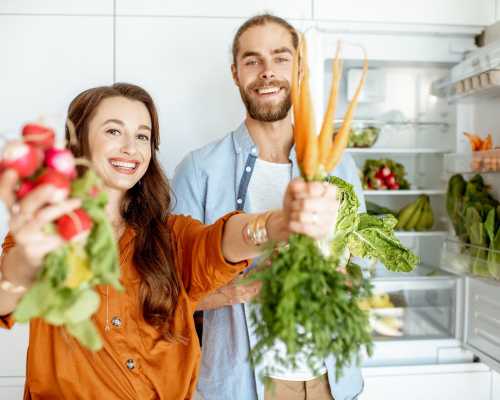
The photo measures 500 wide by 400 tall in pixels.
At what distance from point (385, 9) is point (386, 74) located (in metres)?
0.45

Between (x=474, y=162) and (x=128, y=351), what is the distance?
4.96ft

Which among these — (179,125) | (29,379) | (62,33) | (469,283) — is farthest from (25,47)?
(469,283)

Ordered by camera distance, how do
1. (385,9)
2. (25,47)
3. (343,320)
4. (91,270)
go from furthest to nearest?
(385,9), (25,47), (343,320), (91,270)

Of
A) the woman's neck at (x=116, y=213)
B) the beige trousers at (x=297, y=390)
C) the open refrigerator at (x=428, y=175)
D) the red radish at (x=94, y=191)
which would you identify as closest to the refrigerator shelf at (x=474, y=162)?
the open refrigerator at (x=428, y=175)

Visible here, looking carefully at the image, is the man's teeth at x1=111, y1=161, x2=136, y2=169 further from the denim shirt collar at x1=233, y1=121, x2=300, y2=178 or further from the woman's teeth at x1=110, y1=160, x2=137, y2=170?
the denim shirt collar at x1=233, y1=121, x2=300, y2=178

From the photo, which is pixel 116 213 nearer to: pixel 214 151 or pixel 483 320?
pixel 214 151

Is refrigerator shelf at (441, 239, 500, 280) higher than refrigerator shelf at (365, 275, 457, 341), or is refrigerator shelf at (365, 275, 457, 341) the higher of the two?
refrigerator shelf at (441, 239, 500, 280)

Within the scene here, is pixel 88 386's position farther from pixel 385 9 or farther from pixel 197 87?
pixel 385 9

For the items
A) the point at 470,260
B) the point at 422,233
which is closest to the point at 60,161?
the point at 470,260

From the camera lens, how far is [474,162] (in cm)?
189

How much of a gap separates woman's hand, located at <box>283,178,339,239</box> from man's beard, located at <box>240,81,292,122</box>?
731 millimetres

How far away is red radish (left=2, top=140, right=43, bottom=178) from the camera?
1.97 ft

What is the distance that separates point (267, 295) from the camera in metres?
0.73

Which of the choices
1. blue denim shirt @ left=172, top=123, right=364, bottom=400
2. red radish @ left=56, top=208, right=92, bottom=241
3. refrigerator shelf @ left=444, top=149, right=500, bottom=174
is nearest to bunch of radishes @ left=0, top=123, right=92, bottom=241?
red radish @ left=56, top=208, right=92, bottom=241
